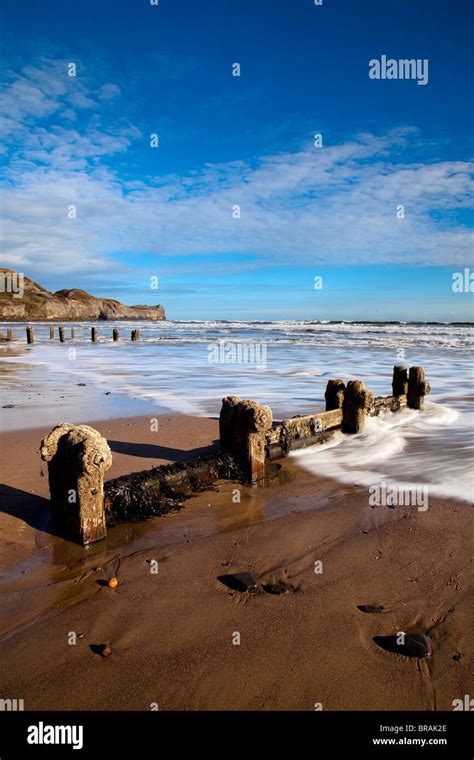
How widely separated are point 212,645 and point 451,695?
1387mm

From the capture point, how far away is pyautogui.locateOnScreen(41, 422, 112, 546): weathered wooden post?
12.1 feet

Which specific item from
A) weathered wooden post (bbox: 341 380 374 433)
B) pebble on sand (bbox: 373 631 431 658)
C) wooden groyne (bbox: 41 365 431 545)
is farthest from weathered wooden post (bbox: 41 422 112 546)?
weathered wooden post (bbox: 341 380 374 433)

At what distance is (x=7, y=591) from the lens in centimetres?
338

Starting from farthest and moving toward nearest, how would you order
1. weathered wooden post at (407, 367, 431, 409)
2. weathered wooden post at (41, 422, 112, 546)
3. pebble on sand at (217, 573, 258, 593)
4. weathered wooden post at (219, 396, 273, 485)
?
weathered wooden post at (407, 367, 431, 409) < weathered wooden post at (219, 396, 273, 485) < weathered wooden post at (41, 422, 112, 546) < pebble on sand at (217, 573, 258, 593)

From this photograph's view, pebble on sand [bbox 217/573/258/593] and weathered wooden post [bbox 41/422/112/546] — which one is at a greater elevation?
weathered wooden post [bbox 41/422/112/546]

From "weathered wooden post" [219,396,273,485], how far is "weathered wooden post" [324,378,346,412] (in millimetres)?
2664

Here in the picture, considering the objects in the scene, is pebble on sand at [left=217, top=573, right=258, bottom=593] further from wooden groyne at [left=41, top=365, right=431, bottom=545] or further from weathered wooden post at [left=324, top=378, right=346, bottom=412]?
weathered wooden post at [left=324, top=378, right=346, bottom=412]

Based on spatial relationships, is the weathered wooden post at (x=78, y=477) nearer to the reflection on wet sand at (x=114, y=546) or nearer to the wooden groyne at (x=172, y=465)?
the wooden groyne at (x=172, y=465)

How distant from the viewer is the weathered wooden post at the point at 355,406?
7484 millimetres

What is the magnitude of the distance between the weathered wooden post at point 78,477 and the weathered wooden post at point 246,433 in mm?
1880

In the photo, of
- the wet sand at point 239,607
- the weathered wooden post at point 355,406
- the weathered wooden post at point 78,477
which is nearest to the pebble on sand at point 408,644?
the wet sand at point 239,607

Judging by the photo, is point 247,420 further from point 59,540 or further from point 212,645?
point 212,645

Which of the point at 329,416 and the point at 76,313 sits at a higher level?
the point at 76,313
